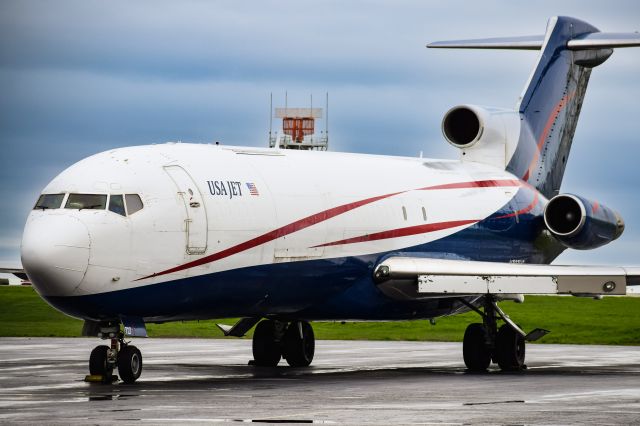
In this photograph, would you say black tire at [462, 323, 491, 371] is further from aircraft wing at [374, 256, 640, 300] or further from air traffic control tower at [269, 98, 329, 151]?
air traffic control tower at [269, 98, 329, 151]

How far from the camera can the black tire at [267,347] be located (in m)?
28.7

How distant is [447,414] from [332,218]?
986 cm

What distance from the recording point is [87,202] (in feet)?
70.5

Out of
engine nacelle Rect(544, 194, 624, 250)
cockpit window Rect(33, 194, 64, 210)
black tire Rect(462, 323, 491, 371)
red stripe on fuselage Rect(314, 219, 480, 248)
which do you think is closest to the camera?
cockpit window Rect(33, 194, 64, 210)

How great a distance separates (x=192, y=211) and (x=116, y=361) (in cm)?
291

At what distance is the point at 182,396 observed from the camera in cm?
1928

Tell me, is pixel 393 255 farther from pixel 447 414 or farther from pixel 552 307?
pixel 552 307

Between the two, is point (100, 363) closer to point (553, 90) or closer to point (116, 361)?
point (116, 361)

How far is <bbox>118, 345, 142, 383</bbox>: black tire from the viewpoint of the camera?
70.7ft

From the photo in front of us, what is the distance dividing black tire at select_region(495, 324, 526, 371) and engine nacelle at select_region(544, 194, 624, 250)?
3384 mm

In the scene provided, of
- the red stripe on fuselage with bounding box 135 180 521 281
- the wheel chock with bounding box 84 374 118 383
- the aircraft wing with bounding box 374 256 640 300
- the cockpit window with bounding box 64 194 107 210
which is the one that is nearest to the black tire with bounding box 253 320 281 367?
the aircraft wing with bounding box 374 256 640 300

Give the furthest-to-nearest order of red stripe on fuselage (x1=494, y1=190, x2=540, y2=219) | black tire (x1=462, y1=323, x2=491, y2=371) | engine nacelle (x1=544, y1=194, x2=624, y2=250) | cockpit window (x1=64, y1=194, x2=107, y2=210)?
red stripe on fuselage (x1=494, y1=190, x2=540, y2=219)
engine nacelle (x1=544, y1=194, x2=624, y2=250)
black tire (x1=462, y1=323, x2=491, y2=371)
cockpit window (x1=64, y1=194, x2=107, y2=210)

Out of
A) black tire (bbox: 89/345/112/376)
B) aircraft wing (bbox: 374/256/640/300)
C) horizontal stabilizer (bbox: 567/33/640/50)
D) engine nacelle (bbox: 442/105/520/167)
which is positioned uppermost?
horizontal stabilizer (bbox: 567/33/640/50)

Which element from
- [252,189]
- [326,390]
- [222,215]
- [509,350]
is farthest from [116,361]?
[509,350]
